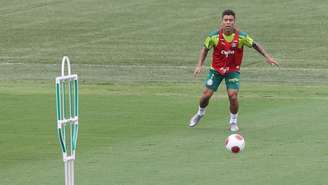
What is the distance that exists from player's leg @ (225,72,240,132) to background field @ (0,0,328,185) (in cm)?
30

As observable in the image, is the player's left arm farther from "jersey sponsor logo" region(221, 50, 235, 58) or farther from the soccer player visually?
"jersey sponsor logo" region(221, 50, 235, 58)

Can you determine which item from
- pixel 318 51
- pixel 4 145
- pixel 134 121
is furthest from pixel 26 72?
pixel 4 145

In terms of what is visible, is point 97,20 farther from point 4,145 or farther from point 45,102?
point 4,145

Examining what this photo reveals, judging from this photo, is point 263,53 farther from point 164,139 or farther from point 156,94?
point 156,94

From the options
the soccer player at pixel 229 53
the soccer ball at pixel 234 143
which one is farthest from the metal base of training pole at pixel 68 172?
Answer: the soccer player at pixel 229 53

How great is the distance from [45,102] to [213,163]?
25.8 feet

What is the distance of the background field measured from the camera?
1369 centimetres

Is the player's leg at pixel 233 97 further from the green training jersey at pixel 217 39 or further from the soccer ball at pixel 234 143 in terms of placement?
the soccer ball at pixel 234 143

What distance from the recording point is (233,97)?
58.1 feet

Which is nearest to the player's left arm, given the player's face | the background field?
the player's face

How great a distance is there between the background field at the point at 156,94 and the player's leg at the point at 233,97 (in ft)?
0.98

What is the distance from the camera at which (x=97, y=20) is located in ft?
142

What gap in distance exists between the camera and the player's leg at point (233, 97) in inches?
687

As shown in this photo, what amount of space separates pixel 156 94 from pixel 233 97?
5.63 m
